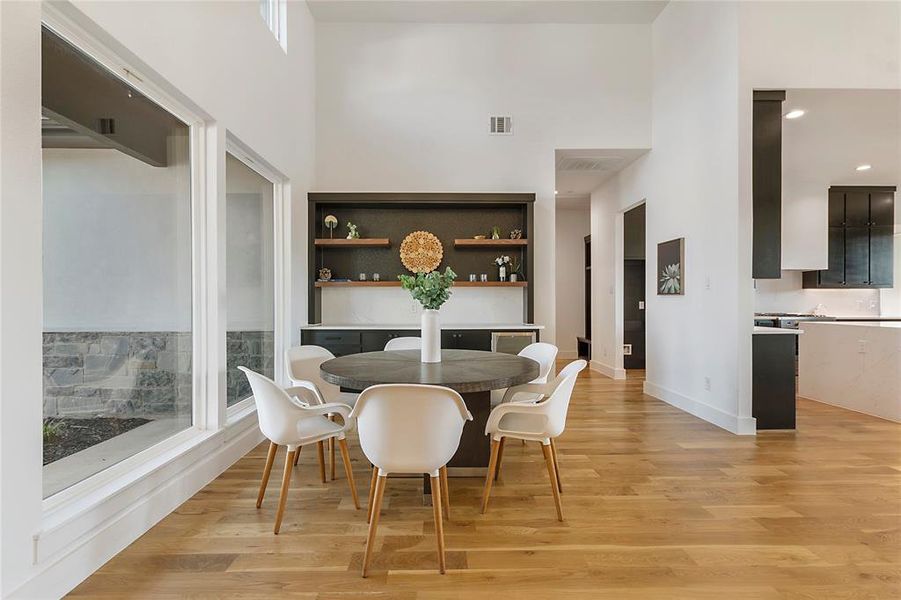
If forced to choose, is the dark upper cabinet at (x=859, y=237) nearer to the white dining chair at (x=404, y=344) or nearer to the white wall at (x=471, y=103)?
the white wall at (x=471, y=103)

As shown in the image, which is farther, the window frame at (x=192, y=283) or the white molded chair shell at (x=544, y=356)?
the white molded chair shell at (x=544, y=356)

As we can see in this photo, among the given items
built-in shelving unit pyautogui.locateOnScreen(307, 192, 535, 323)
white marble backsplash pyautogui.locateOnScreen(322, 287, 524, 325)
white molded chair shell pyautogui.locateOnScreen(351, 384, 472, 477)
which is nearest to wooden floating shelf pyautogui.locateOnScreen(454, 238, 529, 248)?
built-in shelving unit pyautogui.locateOnScreen(307, 192, 535, 323)

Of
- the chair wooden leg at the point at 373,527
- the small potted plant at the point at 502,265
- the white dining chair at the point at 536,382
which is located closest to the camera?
the chair wooden leg at the point at 373,527

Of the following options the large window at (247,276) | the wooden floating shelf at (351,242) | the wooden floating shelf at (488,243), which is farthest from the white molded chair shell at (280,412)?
the wooden floating shelf at (488,243)

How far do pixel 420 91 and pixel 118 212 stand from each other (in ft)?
12.9

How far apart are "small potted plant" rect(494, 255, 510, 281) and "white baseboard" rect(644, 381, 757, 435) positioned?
7.28 ft

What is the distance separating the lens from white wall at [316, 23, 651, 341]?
18.4 feet

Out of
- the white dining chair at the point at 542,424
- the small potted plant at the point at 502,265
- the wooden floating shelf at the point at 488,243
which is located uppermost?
the wooden floating shelf at the point at 488,243

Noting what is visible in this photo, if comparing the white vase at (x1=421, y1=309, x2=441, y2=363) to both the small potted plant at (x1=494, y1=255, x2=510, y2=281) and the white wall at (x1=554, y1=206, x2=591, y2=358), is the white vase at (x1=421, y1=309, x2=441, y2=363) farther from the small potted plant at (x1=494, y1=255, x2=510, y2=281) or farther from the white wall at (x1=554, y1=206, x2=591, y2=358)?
the white wall at (x1=554, y1=206, x2=591, y2=358)

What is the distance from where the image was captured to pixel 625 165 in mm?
6398

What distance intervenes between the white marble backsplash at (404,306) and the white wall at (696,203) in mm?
1729

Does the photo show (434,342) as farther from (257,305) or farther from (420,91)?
(420,91)

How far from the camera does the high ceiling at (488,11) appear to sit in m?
5.24

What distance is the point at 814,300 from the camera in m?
7.64
